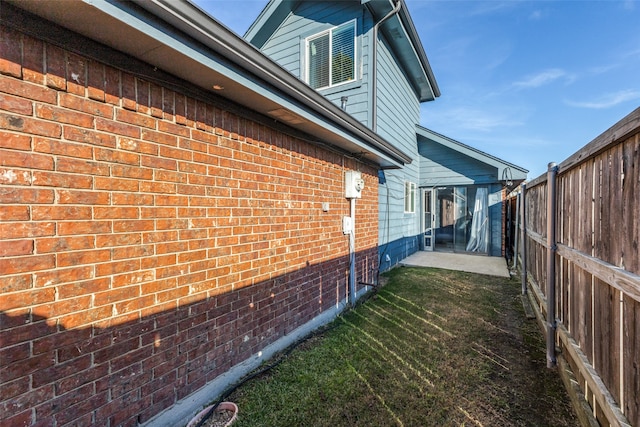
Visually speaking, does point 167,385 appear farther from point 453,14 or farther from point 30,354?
point 453,14

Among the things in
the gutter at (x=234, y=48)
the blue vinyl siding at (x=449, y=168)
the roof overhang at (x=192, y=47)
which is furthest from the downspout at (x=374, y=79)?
the blue vinyl siding at (x=449, y=168)

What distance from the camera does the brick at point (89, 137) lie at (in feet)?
5.15

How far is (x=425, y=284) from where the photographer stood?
588 cm

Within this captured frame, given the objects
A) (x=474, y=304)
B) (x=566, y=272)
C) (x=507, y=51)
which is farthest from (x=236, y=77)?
(x=507, y=51)

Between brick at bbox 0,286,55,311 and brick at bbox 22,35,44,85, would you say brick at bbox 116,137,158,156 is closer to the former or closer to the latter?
brick at bbox 22,35,44,85

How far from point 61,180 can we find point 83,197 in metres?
0.13

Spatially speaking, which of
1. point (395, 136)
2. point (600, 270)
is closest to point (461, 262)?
point (395, 136)

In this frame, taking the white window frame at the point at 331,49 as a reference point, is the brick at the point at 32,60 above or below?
below

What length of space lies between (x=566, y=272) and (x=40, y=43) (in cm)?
426

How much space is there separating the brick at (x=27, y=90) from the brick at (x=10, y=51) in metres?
0.04

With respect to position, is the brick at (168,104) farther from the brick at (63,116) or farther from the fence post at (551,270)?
the fence post at (551,270)

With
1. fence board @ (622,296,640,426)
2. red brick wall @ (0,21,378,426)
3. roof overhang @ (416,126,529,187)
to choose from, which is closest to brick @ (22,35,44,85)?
red brick wall @ (0,21,378,426)

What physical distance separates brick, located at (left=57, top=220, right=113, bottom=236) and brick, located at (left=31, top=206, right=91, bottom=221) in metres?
0.03

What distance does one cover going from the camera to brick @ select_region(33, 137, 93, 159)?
1464mm
